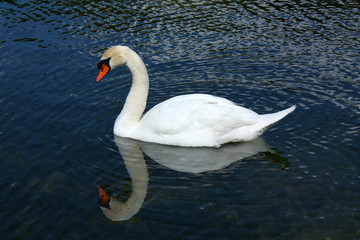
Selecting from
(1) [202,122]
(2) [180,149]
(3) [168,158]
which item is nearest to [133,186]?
(3) [168,158]

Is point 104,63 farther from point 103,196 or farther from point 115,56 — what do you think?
point 103,196

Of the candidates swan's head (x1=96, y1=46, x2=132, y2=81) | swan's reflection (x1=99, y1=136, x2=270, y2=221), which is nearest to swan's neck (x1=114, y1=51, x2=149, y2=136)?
swan's head (x1=96, y1=46, x2=132, y2=81)

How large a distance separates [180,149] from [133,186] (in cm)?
154

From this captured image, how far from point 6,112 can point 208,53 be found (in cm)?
556

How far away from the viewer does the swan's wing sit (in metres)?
9.03

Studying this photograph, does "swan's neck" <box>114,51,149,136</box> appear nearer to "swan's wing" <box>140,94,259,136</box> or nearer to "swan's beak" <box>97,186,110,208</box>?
"swan's wing" <box>140,94,259,136</box>

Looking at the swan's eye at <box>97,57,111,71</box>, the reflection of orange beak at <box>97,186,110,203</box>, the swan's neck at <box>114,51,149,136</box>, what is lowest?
the reflection of orange beak at <box>97,186,110,203</box>

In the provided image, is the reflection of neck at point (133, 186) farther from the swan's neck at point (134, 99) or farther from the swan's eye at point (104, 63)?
the swan's eye at point (104, 63)

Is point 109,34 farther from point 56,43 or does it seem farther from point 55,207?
point 55,207

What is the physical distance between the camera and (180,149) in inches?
363

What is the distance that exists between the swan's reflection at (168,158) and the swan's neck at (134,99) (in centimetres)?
29

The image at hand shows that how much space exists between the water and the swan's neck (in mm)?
362

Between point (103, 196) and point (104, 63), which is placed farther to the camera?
point (104, 63)

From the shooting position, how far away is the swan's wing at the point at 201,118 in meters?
9.03
